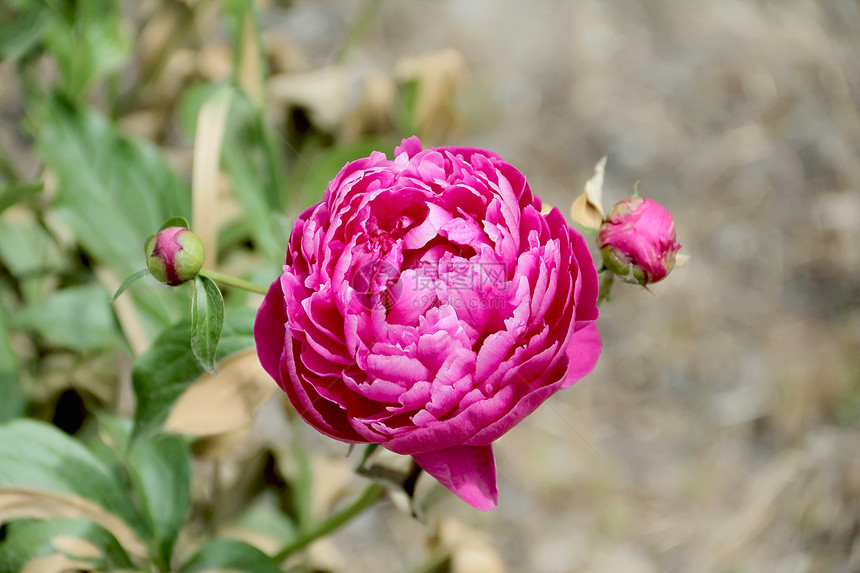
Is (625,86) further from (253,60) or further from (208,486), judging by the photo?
(208,486)

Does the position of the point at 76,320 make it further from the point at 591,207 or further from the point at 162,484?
the point at 591,207

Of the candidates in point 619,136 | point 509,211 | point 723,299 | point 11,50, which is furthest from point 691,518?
point 11,50

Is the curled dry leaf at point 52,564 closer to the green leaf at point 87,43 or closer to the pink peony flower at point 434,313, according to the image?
the pink peony flower at point 434,313

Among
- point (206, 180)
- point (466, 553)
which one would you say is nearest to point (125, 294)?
point (206, 180)

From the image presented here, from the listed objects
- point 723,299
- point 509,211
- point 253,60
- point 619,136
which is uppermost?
point 509,211

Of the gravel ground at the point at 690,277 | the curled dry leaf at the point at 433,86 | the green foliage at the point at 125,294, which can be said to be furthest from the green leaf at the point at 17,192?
the gravel ground at the point at 690,277

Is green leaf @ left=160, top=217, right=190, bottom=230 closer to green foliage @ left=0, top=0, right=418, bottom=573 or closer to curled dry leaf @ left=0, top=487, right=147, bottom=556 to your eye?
green foliage @ left=0, top=0, right=418, bottom=573
